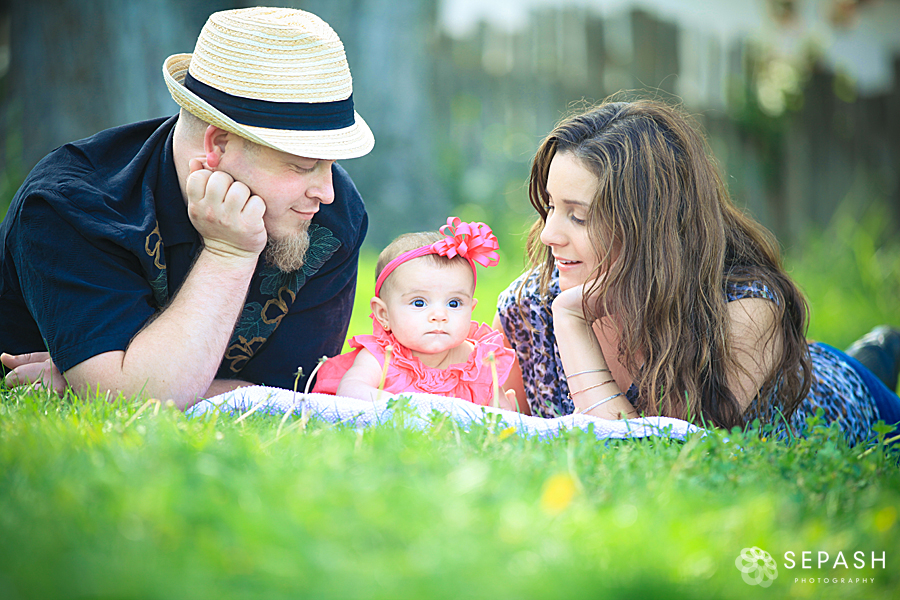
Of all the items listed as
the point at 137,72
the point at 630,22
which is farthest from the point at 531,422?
the point at 630,22

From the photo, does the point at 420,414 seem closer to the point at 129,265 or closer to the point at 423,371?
the point at 423,371

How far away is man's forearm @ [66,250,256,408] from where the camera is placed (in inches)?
91.3

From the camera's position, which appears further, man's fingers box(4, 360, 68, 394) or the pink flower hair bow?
the pink flower hair bow

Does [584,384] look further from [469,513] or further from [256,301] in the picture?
[469,513]

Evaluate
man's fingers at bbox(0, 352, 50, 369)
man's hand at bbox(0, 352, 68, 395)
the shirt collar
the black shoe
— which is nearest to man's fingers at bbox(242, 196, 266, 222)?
the shirt collar

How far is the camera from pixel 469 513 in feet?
4.13

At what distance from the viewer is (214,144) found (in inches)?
98.8

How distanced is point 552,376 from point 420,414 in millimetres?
952

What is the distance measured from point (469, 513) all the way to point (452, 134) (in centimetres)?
669

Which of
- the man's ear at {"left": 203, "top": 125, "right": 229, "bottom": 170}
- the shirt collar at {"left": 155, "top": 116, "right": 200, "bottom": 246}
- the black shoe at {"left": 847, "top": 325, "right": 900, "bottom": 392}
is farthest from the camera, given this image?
the black shoe at {"left": 847, "top": 325, "right": 900, "bottom": 392}

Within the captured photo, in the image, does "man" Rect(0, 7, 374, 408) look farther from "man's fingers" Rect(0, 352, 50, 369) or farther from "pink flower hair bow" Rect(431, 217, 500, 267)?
"pink flower hair bow" Rect(431, 217, 500, 267)

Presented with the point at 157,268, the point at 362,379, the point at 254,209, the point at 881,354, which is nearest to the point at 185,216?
the point at 157,268

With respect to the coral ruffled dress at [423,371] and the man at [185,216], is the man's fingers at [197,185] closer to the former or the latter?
the man at [185,216]

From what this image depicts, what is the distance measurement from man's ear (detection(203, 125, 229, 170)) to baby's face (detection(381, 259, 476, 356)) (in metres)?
0.81
